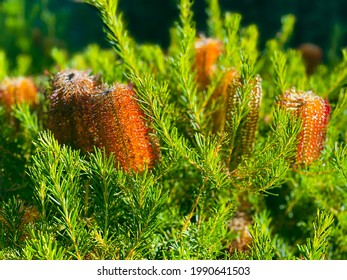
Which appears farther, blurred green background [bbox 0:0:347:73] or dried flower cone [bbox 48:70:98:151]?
blurred green background [bbox 0:0:347:73]

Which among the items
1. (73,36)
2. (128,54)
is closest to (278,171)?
(128,54)

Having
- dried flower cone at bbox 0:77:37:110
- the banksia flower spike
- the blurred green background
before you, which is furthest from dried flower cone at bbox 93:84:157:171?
the blurred green background

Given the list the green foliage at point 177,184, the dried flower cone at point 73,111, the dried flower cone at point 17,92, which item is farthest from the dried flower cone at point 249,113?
the dried flower cone at point 17,92

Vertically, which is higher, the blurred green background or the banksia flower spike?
the banksia flower spike

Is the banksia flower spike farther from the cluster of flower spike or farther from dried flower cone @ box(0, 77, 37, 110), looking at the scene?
dried flower cone @ box(0, 77, 37, 110)

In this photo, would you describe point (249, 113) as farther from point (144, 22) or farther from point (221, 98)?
point (144, 22)

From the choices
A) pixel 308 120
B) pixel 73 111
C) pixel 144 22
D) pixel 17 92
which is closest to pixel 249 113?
pixel 308 120

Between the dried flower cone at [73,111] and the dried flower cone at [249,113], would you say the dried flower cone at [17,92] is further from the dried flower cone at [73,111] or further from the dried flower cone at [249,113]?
the dried flower cone at [249,113]
